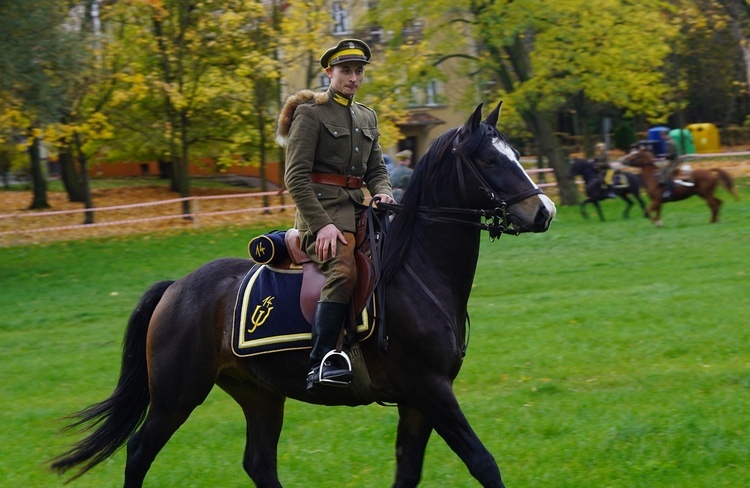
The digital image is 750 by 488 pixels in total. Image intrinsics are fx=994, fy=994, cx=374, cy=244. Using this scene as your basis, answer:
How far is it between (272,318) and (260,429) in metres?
0.99

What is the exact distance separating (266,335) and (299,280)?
41 centimetres

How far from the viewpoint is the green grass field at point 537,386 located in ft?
24.0

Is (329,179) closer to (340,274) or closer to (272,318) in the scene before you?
(340,274)

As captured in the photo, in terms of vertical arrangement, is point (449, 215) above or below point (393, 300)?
above

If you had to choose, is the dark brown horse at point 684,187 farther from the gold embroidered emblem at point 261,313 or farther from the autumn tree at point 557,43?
the gold embroidered emblem at point 261,313

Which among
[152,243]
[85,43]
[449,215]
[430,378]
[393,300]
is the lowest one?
[152,243]

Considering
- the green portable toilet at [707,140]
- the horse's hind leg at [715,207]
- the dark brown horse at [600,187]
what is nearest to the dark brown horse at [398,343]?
the horse's hind leg at [715,207]

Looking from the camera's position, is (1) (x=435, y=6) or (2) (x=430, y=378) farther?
(1) (x=435, y=6)

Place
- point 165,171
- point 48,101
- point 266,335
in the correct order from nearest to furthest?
point 266,335 → point 48,101 → point 165,171

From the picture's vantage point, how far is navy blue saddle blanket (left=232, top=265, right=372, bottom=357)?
6.37 metres

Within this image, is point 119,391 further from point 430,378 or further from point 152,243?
point 152,243

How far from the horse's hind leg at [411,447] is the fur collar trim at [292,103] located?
6.39ft

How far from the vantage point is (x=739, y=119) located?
53.9m

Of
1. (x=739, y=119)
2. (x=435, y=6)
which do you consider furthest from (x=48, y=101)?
(x=739, y=119)
